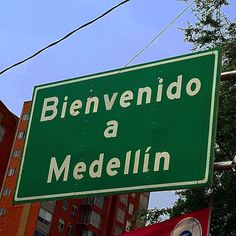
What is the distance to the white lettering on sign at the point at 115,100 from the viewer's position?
4.14 metres

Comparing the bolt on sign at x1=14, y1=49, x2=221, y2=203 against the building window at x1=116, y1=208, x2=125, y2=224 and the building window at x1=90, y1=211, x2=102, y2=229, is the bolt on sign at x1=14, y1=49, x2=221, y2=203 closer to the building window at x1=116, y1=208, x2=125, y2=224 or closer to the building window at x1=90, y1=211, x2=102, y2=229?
the building window at x1=90, y1=211, x2=102, y2=229

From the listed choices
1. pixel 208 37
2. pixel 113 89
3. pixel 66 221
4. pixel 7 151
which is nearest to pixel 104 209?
pixel 66 221

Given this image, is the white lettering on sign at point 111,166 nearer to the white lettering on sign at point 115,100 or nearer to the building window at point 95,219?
the white lettering on sign at point 115,100

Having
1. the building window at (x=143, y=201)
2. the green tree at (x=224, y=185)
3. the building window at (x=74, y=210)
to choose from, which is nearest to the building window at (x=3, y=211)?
the building window at (x=74, y=210)

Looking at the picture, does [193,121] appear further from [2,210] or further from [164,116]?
[2,210]

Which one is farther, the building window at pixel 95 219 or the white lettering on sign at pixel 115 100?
the building window at pixel 95 219

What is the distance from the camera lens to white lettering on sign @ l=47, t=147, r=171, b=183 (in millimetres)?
3932

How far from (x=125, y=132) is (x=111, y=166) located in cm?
29

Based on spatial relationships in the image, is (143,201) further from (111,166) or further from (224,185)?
(111,166)

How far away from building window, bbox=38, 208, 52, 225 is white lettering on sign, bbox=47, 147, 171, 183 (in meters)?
45.3

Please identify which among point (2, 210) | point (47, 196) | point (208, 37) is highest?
point (2, 210)

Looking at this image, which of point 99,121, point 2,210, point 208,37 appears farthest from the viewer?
point 2,210

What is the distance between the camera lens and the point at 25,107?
5338cm

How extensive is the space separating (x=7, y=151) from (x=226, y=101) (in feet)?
135
